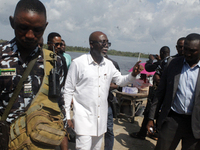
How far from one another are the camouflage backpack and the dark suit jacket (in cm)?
172

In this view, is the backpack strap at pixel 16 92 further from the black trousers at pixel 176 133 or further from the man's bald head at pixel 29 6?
the black trousers at pixel 176 133

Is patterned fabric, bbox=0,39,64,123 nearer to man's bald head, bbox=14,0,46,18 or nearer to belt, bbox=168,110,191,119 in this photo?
man's bald head, bbox=14,0,46,18

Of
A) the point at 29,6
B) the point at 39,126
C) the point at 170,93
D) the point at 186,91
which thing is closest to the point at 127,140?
the point at 170,93

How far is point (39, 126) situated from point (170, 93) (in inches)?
75.7

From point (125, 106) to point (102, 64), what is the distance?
3179mm

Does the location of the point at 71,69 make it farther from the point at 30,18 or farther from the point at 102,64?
the point at 30,18

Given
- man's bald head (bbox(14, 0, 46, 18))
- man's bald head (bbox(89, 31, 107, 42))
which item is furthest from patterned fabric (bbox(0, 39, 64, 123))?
man's bald head (bbox(89, 31, 107, 42))

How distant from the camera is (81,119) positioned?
2549 mm

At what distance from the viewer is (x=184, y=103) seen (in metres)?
2.41

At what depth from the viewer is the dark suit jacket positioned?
232cm

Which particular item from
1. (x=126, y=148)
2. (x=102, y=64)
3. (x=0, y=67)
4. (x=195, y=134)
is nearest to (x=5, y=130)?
(x=0, y=67)

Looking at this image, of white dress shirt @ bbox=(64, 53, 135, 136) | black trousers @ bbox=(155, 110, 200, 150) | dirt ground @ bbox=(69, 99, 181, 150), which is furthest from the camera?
dirt ground @ bbox=(69, 99, 181, 150)

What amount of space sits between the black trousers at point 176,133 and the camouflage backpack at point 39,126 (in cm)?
175

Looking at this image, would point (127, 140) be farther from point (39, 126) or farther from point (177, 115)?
point (39, 126)
